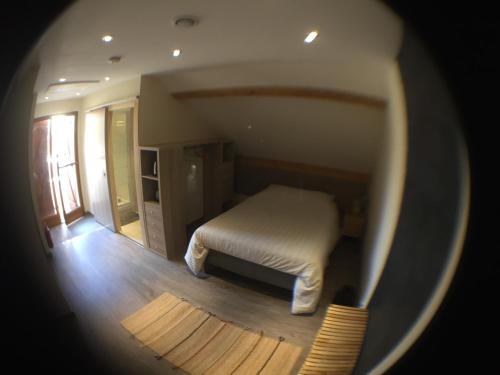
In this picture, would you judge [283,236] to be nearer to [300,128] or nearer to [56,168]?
[300,128]

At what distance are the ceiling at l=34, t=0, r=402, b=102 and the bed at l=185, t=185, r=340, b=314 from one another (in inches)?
8.2

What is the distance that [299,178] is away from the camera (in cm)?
40

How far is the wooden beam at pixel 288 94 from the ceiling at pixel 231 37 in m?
0.01

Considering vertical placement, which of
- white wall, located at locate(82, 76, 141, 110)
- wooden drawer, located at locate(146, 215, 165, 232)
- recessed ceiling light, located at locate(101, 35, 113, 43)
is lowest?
wooden drawer, located at locate(146, 215, 165, 232)

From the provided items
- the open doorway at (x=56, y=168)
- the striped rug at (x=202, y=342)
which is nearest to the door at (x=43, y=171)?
the open doorway at (x=56, y=168)

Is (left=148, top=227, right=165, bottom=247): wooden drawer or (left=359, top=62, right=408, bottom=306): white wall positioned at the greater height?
(left=359, top=62, right=408, bottom=306): white wall

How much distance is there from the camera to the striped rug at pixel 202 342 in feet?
1.18

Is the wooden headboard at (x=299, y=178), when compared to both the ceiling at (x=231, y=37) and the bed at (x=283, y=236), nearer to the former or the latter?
the bed at (x=283, y=236)

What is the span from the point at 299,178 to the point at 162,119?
0.91ft

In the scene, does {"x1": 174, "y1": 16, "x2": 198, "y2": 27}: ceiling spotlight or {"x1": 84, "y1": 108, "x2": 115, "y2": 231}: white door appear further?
{"x1": 84, "y1": 108, "x2": 115, "y2": 231}: white door

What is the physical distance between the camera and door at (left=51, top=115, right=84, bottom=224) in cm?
34

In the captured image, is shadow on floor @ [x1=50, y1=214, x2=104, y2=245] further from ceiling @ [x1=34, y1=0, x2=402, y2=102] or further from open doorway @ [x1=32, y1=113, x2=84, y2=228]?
ceiling @ [x1=34, y1=0, x2=402, y2=102]

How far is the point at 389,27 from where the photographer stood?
27 centimetres

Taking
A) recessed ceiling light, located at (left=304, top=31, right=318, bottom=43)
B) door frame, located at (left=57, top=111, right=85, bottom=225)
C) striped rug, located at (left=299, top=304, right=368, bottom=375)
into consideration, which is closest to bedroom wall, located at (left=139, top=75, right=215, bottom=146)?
door frame, located at (left=57, top=111, right=85, bottom=225)
